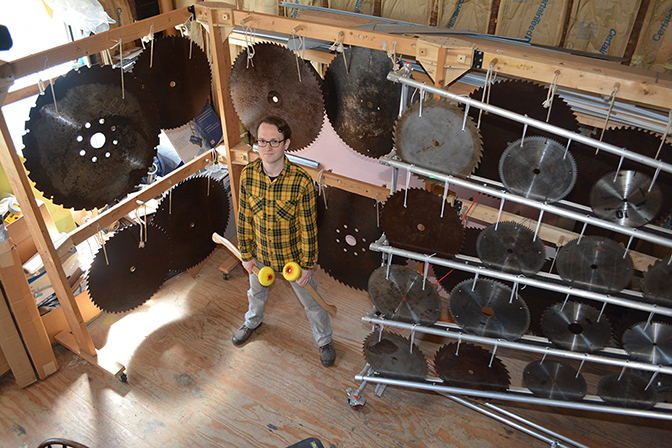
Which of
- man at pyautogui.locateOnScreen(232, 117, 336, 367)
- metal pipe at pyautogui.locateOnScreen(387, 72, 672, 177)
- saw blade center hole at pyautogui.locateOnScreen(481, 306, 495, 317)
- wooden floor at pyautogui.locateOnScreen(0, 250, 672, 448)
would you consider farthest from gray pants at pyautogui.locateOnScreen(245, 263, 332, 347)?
metal pipe at pyautogui.locateOnScreen(387, 72, 672, 177)

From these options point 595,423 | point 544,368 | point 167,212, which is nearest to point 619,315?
point 544,368

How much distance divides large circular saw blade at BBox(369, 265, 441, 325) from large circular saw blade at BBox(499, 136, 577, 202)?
63cm

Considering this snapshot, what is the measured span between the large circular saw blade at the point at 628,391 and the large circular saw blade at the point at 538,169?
101 cm

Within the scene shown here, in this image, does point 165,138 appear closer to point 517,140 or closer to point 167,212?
point 167,212

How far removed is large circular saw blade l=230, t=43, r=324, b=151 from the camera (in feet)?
7.45

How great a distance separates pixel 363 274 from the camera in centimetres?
277

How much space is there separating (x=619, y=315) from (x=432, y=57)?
5.00 feet

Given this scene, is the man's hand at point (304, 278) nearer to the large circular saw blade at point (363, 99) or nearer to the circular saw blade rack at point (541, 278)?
the circular saw blade rack at point (541, 278)

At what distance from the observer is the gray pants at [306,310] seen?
2637 mm

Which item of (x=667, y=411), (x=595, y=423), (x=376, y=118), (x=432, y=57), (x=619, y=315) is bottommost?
(x=595, y=423)

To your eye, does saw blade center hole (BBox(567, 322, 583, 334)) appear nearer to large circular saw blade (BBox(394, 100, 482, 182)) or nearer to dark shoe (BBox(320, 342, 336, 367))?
large circular saw blade (BBox(394, 100, 482, 182))

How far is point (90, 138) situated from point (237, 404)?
155cm

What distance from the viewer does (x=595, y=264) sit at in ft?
6.19

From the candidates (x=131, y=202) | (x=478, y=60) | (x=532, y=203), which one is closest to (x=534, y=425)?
(x=532, y=203)
